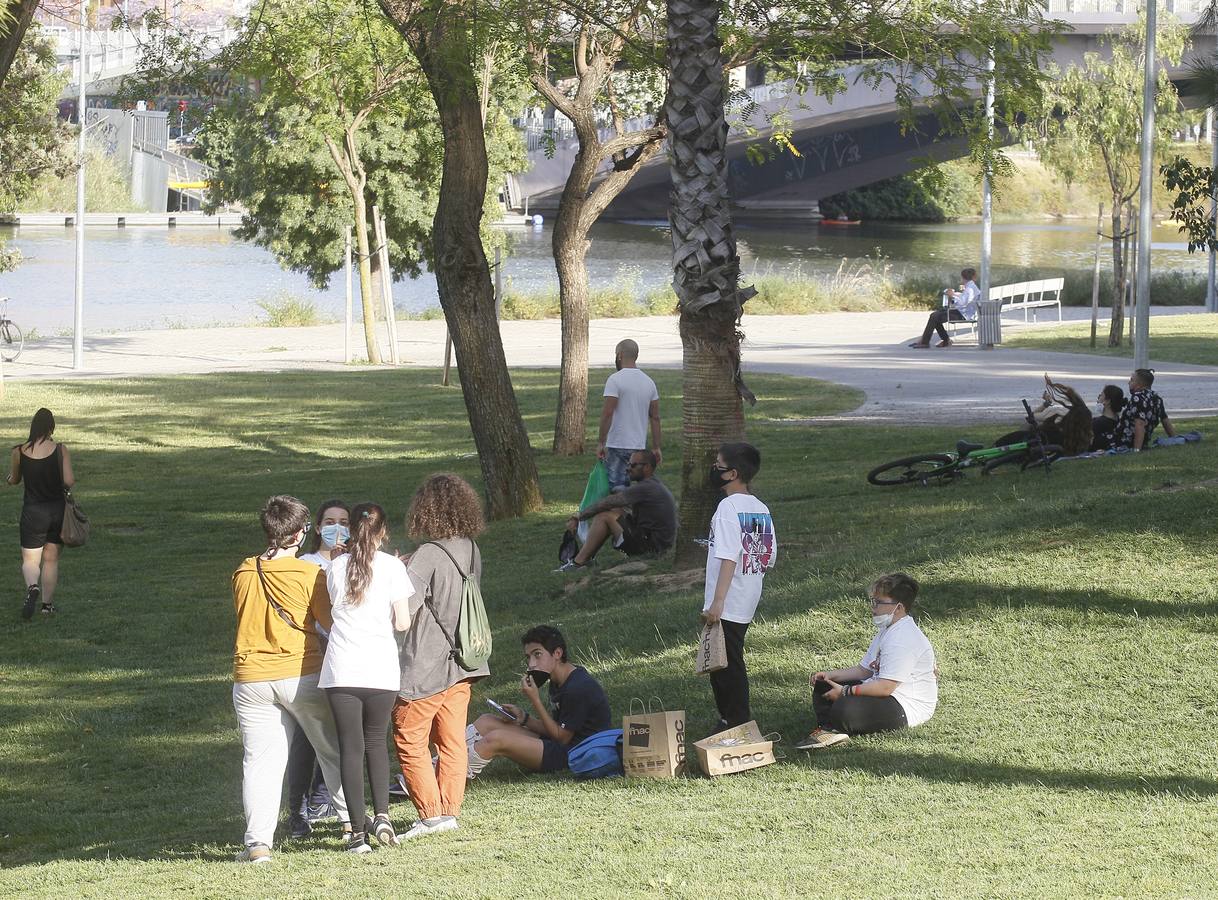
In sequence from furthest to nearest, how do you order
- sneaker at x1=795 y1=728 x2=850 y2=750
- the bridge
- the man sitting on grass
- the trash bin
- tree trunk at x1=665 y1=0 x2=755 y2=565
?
the bridge
the trash bin
the man sitting on grass
tree trunk at x1=665 y1=0 x2=755 y2=565
sneaker at x1=795 y1=728 x2=850 y2=750

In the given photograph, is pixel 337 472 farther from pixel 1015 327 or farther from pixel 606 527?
pixel 1015 327

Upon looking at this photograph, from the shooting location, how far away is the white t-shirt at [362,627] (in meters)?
5.61

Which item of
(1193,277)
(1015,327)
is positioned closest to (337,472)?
(1015,327)

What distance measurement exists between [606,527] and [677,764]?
16.8 ft

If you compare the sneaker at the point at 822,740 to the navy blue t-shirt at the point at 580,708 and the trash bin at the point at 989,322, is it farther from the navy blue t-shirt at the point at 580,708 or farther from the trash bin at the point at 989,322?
the trash bin at the point at 989,322

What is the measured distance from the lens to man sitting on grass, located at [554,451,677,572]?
11359 mm

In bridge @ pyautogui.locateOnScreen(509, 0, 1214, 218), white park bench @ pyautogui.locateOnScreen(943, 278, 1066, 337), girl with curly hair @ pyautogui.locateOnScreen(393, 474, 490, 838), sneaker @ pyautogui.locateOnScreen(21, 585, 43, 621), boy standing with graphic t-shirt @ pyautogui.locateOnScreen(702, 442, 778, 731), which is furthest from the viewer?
bridge @ pyautogui.locateOnScreen(509, 0, 1214, 218)

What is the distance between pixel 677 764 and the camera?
638cm

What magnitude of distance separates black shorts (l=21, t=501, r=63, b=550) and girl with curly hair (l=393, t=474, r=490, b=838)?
599 cm

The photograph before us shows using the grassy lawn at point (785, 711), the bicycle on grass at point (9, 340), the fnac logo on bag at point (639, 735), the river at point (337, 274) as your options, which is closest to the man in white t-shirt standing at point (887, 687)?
the grassy lawn at point (785, 711)

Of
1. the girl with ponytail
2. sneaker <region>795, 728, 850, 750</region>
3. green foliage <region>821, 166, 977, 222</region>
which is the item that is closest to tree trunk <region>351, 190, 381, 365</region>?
sneaker <region>795, 728, 850, 750</region>

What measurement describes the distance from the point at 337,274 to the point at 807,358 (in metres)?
26.0

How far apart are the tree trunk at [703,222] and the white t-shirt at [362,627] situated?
15.1 feet

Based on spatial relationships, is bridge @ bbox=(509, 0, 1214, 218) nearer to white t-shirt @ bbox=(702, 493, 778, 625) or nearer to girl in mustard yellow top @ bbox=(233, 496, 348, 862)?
white t-shirt @ bbox=(702, 493, 778, 625)
